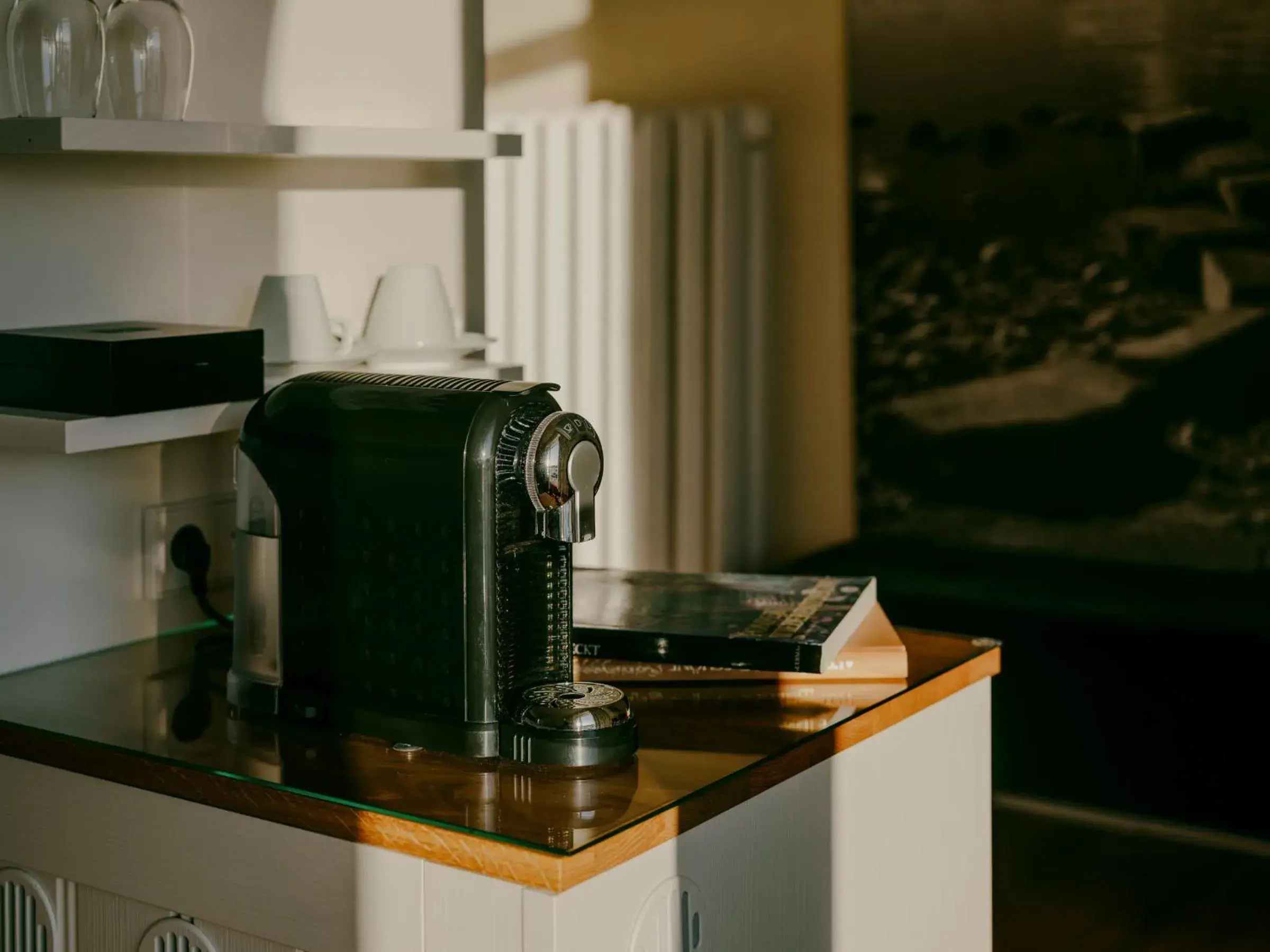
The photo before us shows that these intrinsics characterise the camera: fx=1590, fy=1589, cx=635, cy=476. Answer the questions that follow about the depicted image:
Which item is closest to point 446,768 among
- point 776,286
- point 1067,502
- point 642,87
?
point 1067,502

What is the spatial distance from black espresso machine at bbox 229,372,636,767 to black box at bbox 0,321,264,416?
0.45 ft

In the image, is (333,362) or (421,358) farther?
(421,358)

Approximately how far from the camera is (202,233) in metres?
1.81

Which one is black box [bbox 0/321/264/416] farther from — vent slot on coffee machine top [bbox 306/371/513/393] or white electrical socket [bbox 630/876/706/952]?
white electrical socket [bbox 630/876/706/952]

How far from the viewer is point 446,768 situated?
1297 millimetres

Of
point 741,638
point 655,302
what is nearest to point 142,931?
point 741,638

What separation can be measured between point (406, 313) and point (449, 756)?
765mm

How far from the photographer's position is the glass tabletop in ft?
3.92

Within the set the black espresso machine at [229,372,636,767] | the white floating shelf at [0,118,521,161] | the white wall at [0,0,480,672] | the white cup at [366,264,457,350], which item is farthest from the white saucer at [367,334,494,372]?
the black espresso machine at [229,372,636,767]

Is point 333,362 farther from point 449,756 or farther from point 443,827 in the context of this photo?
point 443,827

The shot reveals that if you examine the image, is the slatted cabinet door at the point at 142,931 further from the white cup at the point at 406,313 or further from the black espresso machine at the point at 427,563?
the white cup at the point at 406,313

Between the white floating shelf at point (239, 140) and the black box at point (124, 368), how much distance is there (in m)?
0.18

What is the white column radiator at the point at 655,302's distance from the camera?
3812mm

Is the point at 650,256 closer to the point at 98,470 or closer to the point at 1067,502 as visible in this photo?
the point at 1067,502
